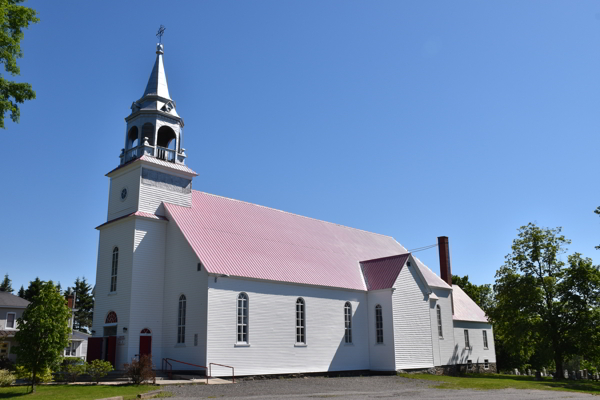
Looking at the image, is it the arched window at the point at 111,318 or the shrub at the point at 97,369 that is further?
the arched window at the point at 111,318

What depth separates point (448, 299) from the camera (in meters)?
41.4

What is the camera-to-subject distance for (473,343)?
43344 mm

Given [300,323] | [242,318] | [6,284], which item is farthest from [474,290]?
[6,284]

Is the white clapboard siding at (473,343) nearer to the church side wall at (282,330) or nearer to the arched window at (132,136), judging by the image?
the church side wall at (282,330)

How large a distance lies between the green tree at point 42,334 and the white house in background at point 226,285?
583 cm

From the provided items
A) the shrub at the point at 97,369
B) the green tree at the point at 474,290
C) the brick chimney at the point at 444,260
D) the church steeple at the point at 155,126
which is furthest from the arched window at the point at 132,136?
the green tree at the point at 474,290

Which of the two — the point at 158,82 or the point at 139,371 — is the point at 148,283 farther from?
the point at 158,82

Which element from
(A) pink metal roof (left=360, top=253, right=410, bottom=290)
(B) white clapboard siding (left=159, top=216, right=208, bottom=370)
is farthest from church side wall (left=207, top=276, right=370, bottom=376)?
(A) pink metal roof (left=360, top=253, right=410, bottom=290)

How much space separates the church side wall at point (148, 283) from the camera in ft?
88.0

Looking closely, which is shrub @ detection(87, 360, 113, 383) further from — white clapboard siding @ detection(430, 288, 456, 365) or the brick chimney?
the brick chimney

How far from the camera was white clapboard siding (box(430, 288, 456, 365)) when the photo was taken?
37.5 m

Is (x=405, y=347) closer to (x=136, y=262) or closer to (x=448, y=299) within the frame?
(x=448, y=299)

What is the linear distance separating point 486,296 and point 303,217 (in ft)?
115

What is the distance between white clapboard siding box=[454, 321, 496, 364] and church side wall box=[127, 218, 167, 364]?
24.4 meters
